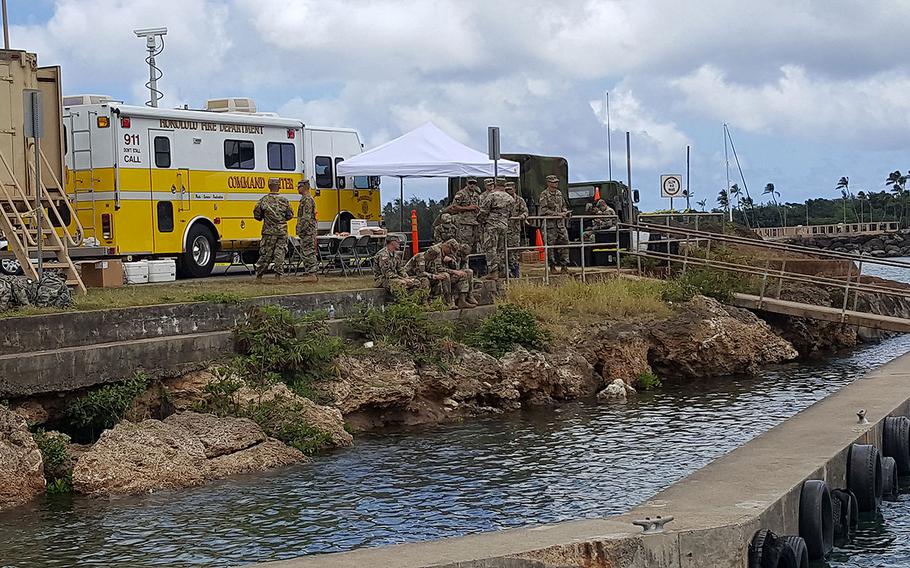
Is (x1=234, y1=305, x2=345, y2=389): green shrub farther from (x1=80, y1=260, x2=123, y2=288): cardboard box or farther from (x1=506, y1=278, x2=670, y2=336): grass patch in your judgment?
(x1=506, y1=278, x2=670, y2=336): grass patch

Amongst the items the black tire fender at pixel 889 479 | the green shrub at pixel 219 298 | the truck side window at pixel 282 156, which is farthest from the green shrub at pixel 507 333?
the truck side window at pixel 282 156

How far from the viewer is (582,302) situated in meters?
23.4

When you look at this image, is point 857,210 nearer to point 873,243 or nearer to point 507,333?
point 873,243

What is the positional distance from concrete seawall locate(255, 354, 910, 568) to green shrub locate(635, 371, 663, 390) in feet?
26.3

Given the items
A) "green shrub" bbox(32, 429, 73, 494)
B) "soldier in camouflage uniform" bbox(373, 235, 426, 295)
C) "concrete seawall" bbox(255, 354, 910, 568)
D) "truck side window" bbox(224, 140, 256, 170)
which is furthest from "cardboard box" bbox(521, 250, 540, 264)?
"green shrub" bbox(32, 429, 73, 494)

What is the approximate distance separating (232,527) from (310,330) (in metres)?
6.14

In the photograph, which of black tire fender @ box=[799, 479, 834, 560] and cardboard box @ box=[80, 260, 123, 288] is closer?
black tire fender @ box=[799, 479, 834, 560]

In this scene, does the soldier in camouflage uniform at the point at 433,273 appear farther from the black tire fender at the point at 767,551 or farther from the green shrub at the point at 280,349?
the black tire fender at the point at 767,551

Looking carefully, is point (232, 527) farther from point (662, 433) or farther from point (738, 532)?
point (662, 433)

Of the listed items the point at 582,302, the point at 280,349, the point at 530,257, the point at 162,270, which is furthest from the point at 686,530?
the point at 530,257

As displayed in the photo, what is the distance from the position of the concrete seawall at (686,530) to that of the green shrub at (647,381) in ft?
26.3

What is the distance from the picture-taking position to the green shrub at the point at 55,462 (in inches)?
560

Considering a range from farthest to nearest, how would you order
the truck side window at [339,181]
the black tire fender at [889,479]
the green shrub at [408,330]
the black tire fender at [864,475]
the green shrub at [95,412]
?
the truck side window at [339,181]
the green shrub at [408,330]
the green shrub at [95,412]
the black tire fender at [889,479]
the black tire fender at [864,475]

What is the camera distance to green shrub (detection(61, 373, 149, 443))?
15516 millimetres
